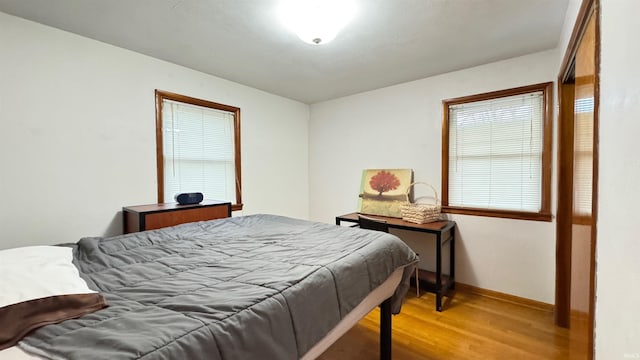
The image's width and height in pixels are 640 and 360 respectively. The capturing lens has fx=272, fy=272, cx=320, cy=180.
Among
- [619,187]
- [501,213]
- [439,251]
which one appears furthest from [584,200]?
[501,213]

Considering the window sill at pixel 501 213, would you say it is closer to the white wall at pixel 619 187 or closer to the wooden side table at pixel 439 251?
the wooden side table at pixel 439 251

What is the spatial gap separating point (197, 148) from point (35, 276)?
2.20 meters

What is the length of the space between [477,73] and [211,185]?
315cm

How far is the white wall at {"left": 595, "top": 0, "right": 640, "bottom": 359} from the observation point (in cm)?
72

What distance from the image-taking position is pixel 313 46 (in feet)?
7.70

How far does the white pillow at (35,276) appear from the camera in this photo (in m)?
0.87

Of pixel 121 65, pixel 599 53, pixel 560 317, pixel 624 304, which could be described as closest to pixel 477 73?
pixel 599 53

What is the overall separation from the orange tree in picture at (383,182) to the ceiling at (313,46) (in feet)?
3.89

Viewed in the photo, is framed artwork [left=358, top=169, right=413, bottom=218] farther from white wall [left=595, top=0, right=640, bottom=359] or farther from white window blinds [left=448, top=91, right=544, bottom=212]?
white wall [left=595, top=0, right=640, bottom=359]

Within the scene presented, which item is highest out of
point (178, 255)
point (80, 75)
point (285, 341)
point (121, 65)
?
point (121, 65)

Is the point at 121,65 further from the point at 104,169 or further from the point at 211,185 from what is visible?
the point at 211,185

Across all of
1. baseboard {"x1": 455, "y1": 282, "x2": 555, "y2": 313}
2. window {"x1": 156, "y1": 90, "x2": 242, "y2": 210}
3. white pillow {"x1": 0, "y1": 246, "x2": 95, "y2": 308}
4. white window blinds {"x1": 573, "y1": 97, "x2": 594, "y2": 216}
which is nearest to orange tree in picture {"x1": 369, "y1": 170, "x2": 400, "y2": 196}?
baseboard {"x1": 455, "y1": 282, "x2": 555, "y2": 313}

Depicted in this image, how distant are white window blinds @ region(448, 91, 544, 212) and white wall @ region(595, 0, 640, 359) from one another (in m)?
1.85

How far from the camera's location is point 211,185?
3.19 metres
